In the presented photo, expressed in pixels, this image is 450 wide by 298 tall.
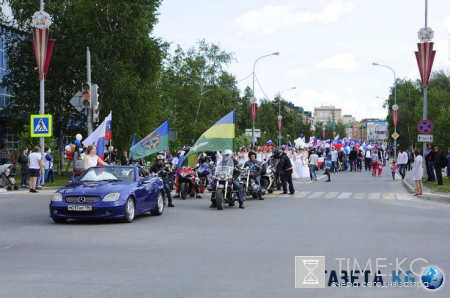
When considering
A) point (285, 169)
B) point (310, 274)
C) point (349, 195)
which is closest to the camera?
point (310, 274)

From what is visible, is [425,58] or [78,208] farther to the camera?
[425,58]

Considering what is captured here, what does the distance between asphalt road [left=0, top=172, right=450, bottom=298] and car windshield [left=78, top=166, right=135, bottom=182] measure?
1063mm

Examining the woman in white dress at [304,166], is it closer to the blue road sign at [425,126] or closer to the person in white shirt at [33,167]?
the blue road sign at [425,126]

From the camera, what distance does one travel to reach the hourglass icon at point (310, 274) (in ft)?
24.9

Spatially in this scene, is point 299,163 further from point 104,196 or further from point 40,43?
point 104,196

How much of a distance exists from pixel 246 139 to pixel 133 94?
153 feet

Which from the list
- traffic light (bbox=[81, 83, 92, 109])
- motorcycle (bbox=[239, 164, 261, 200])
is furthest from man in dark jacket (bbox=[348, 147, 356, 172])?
motorcycle (bbox=[239, 164, 261, 200])

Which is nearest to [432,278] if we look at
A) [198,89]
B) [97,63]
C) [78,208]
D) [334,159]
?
[78,208]

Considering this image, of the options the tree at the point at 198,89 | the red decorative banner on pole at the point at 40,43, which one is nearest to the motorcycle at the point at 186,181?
the red decorative banner on pole at the point at 40,43

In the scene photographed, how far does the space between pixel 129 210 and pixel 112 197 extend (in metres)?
0.63

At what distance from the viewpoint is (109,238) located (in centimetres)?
1156

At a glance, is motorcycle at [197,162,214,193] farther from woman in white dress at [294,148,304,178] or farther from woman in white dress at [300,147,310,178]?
woman in white dress at [300,147,310,178]

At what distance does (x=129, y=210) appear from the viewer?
46.3 feet

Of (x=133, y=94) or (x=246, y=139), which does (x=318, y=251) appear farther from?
(x=246, y=139)
